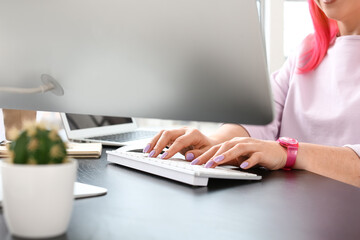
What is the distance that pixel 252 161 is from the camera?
3.11ft

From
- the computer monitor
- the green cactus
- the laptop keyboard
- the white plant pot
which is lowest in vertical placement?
the laptop keyboard

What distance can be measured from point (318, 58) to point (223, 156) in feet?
2.84

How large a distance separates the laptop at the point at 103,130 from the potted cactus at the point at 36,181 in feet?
2.81

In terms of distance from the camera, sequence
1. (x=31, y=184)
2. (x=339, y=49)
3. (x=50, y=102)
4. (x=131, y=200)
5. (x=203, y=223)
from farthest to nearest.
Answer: (x=339, y=49) → (x=50, y=102) → (x=131, y=200) → (x=203, y=223) → (x=31, y=184)

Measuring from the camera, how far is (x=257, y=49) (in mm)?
575

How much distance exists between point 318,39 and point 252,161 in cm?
84

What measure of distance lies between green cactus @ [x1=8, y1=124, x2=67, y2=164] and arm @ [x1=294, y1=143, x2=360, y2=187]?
71 cm

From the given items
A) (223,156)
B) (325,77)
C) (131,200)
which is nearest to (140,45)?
(131,200)

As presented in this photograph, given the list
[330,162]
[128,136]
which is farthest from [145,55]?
[128,136]

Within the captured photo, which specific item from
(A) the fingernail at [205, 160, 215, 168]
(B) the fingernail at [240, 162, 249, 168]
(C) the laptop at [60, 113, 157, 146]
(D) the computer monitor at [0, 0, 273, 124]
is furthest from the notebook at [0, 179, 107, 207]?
(C) the laptop at [60, 113, 157, 146]

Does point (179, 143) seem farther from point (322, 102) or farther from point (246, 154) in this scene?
point (322, 102)

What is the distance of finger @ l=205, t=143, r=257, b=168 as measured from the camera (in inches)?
34.4

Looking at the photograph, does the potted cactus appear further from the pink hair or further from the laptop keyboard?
the pink hair

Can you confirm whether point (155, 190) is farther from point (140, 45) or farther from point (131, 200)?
point (140, 45)
